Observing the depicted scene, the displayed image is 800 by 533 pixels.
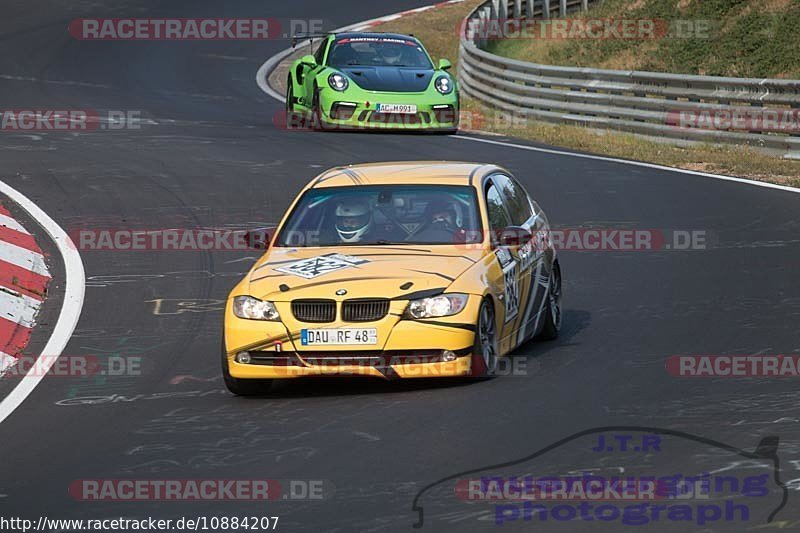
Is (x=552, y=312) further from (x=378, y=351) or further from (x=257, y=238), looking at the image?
(x=378, y=351)

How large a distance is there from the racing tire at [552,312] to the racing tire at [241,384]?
240cm

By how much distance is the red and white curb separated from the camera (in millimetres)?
11781

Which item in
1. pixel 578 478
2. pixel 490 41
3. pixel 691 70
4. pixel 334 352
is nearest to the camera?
pixel 578 478

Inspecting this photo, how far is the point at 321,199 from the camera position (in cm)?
1123

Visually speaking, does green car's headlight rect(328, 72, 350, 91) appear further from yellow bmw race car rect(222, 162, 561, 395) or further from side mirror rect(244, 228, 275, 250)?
side mirror rect(244, 228, 275, 250)

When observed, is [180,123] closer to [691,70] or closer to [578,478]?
[691,70]

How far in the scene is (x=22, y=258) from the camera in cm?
1444

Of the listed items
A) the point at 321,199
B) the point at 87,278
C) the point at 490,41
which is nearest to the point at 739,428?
the point at 321,199

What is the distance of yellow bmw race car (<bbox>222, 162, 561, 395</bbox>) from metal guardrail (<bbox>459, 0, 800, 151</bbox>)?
10842 millimetres

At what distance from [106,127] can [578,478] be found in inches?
711

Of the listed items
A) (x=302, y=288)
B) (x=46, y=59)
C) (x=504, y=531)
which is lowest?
(x=504, y=531)
